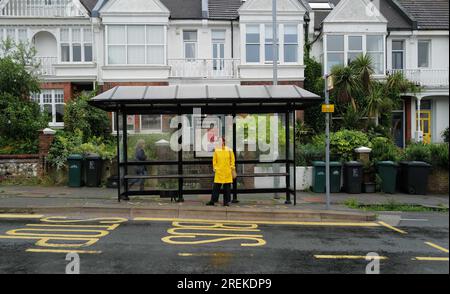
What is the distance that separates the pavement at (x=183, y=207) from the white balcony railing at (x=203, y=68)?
12.7 metres

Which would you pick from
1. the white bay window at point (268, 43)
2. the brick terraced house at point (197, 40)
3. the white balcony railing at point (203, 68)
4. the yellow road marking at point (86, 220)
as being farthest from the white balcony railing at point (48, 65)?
the yellow road marking at point (86, 220)

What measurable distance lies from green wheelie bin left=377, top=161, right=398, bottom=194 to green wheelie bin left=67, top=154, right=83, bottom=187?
10.7 meters

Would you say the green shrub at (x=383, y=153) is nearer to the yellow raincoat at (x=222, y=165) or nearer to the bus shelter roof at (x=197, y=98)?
the bus shelter roof at (x=197, y=98)

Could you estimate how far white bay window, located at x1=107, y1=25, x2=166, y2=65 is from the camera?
81.4ft

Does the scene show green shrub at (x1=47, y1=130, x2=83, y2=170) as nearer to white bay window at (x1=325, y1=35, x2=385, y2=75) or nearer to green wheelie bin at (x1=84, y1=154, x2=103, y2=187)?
green wheelie bin at (x1=84, y1=154, x2=103, y2=187)

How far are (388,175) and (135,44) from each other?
15952 millimetres

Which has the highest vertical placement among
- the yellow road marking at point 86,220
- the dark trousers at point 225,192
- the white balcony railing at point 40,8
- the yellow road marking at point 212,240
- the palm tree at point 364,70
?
the white balcony railing at point 40,8

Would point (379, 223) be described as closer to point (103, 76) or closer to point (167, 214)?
point (167, 214)

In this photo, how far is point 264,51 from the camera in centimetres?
2495

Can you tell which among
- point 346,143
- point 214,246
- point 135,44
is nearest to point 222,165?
point 214,246

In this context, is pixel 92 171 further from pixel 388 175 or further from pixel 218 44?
pixel 218 44

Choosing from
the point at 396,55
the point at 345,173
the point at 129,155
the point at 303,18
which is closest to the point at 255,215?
the point at 129,155

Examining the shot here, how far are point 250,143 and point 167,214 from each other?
3677mm

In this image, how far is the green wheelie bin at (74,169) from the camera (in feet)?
49.8
